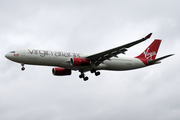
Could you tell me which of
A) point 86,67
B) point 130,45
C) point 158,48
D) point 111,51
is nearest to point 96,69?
point 86,67

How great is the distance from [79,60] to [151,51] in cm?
1614

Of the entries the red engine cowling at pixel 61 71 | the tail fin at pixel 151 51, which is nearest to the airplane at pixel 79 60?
the red engine cowling at pixel 61 71

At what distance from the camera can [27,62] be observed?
40250 millimetres

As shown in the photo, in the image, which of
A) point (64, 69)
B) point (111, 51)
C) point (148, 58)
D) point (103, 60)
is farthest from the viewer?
point (148, 58)

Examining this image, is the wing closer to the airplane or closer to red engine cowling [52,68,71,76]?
the airplane

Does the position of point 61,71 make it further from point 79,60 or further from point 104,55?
point 104,55

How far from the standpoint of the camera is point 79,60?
40906mm

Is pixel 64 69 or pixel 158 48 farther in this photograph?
pixel 158 48

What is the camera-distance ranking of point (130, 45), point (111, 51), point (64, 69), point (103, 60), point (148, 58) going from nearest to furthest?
point (130, 45), point (111, 51), point (103, 60), point (64, 69), point (148, 58)

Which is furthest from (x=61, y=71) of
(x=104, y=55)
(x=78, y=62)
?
(x=104, y=55)

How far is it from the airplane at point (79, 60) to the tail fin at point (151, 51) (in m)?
1.77

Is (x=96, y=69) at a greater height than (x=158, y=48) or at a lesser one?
lesser

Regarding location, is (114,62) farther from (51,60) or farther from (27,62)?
(27,62)

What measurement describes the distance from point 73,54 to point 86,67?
2756 mm
